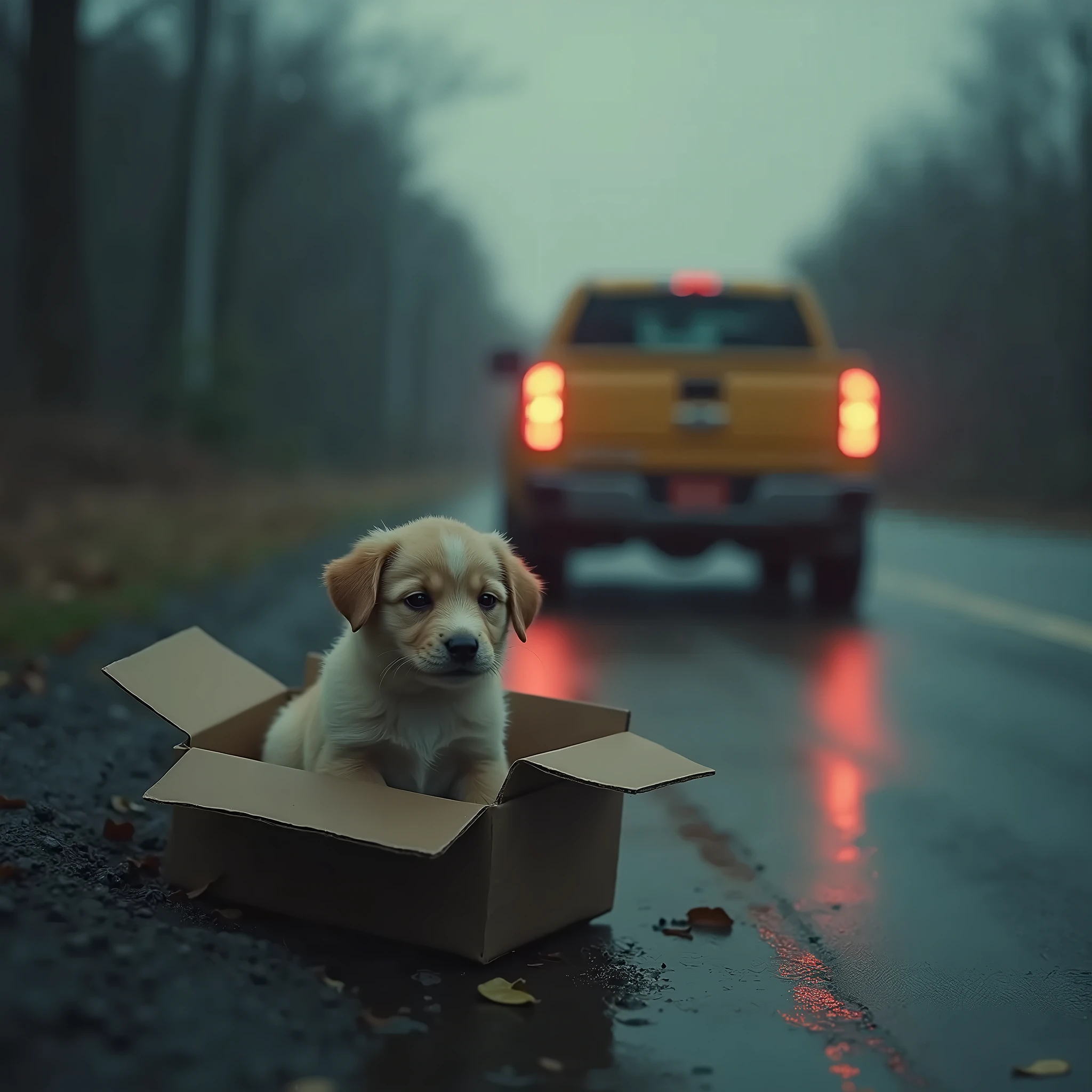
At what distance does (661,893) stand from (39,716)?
289 cm

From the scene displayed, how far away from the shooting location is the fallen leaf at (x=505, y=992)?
12.3ft

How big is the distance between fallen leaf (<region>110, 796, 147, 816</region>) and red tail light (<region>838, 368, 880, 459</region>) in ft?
24.7

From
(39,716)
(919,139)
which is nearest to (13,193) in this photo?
(919,139)

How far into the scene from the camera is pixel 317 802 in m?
4.04

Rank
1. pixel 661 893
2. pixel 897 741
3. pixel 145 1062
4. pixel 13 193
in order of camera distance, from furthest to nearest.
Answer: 1. pixel 13 193
2. pixel 897 741
3. pixel 661 893
4. pixel 145 1062

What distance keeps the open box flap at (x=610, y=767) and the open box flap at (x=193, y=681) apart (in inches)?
51.4

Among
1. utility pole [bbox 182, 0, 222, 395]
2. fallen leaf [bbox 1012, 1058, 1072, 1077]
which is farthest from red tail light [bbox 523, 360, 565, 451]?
utility pole [bbox 182, 0, 222, 395]

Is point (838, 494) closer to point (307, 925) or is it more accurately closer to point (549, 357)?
point (549, 357)

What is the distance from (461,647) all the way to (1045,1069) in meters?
1.73

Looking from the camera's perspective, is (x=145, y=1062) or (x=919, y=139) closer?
(x=145, y=1062)

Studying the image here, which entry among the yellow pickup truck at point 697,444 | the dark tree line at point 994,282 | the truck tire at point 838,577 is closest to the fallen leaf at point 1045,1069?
the yellow pickup truck at point 697,444

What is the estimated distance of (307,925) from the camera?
4.27 metres

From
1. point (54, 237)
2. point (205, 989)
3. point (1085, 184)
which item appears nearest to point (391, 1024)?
point (205, 989)

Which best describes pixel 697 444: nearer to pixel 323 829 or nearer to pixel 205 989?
pixel 323 829
